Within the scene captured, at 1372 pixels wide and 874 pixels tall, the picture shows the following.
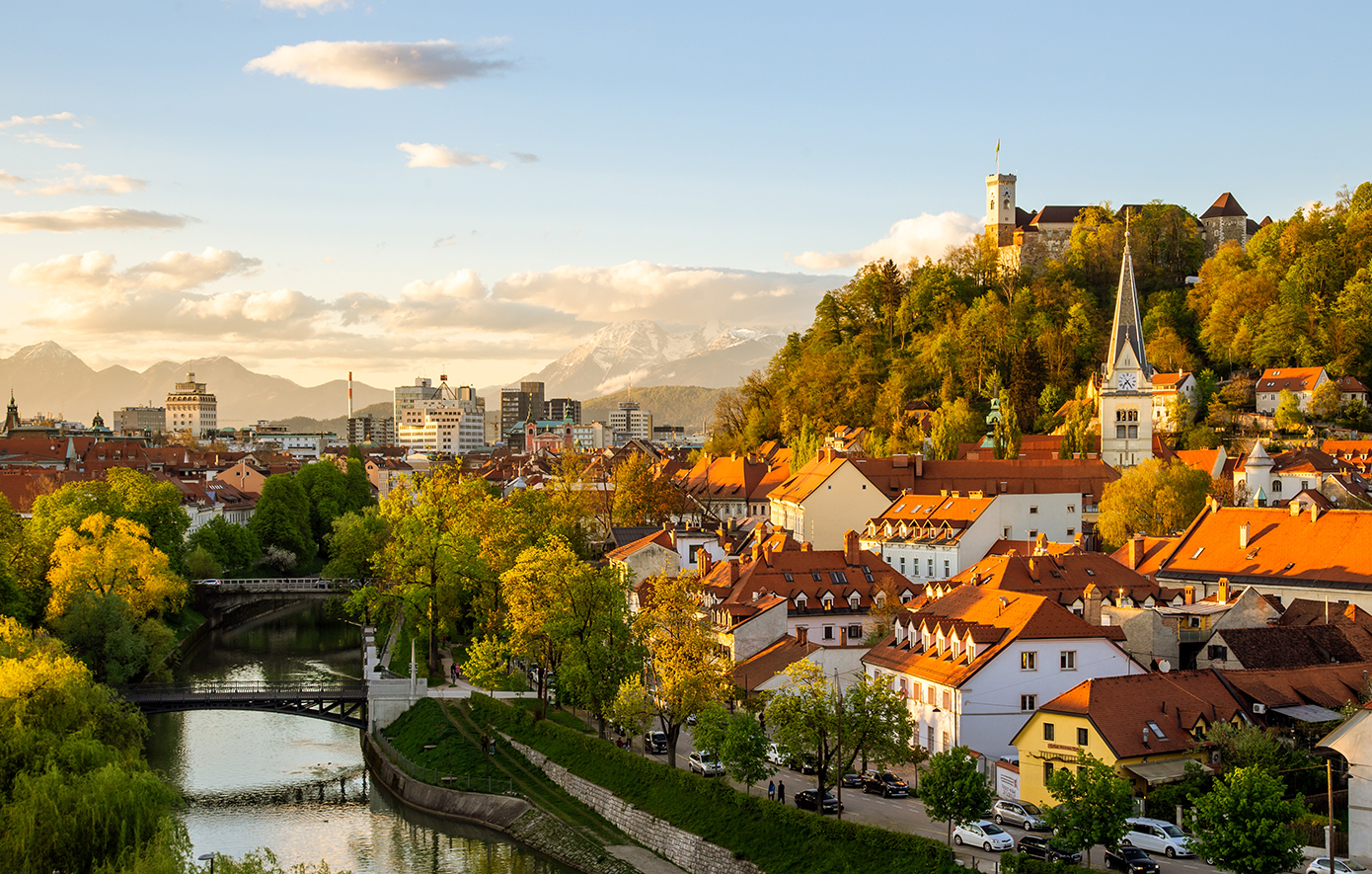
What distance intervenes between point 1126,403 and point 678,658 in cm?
6336

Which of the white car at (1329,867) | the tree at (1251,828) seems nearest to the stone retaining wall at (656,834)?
the tree at (1251,828)

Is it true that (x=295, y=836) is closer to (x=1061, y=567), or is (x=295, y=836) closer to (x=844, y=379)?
(x=1061, y=567)

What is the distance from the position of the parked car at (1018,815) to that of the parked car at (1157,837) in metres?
2.42

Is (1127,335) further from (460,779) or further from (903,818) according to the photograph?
(903,818)

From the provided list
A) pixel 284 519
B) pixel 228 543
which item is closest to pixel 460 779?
pixel 228 543

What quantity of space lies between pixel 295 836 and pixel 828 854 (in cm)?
1674

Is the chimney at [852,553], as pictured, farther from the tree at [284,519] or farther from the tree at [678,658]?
the tree at [284,519]

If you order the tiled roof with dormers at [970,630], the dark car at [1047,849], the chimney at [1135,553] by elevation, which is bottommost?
the dark car at [1047,849]

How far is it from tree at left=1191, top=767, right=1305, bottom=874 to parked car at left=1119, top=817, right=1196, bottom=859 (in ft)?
8.72

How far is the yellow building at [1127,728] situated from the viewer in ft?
109

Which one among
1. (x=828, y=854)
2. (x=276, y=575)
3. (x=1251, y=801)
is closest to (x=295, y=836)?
(x=828, y=854)

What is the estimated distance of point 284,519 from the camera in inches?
3691

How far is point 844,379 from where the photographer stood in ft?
365

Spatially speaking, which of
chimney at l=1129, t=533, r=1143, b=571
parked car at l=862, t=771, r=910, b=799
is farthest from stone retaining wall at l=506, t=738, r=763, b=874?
chimney at l=1129, t=533, r=1143, b=571
